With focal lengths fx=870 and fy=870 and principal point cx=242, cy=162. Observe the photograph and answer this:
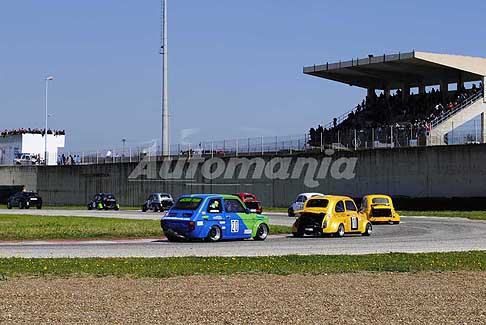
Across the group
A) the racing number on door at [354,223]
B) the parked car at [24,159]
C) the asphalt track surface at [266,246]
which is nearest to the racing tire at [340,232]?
the asphalt track surface at [266,246]

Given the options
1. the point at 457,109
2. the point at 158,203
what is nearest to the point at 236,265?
the point at 158,203

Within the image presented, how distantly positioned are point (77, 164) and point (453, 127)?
1517 inches

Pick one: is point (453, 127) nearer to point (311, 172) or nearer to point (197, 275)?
point (311, 172)

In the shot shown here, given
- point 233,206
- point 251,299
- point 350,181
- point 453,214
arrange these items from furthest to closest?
1. point 350,181
2. point 453,214
3. point 233,206
4. point 251,299

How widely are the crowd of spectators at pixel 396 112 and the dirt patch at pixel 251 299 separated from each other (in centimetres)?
4734

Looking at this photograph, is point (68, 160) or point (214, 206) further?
point (68, 160)

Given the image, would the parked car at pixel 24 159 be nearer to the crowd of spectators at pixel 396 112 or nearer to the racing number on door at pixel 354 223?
the crowd of spectators at pixel 396 112

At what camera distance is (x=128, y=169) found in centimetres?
7875

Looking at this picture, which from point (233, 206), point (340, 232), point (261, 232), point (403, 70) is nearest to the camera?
point (233, 206)

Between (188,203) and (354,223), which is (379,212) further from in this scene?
(188,203)

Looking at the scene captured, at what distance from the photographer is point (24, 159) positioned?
92.3 metres

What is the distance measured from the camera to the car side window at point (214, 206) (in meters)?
27.8

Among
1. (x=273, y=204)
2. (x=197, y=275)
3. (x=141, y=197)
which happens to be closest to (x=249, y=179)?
(x=273, y=204)

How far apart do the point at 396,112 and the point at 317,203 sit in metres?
42.1
